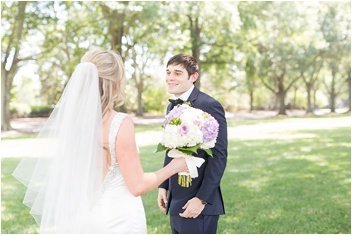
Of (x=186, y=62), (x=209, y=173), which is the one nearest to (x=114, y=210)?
(x=209, y=173)

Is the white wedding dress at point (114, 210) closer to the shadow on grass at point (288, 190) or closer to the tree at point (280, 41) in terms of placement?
the shadow on grass at point (288, 190)

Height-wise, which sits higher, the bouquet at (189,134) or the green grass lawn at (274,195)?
the bouquet at (189,134)

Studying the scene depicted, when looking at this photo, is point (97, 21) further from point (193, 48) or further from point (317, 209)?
point (317, 209)

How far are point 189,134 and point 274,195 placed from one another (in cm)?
554

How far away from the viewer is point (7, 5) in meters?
22.6

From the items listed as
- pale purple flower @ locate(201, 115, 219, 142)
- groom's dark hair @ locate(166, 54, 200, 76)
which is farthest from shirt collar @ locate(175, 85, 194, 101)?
pale purple flower @ locate(201, 115, 219, 142)

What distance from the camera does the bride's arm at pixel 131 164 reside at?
2670 mm

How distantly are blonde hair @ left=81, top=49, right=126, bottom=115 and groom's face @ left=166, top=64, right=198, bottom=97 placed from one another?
0.50m

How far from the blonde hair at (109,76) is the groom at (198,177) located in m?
0.53

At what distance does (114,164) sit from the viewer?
282cm

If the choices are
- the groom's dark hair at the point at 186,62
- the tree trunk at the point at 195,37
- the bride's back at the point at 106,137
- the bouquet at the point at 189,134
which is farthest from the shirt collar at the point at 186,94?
the tree trunk at the point at 195,37

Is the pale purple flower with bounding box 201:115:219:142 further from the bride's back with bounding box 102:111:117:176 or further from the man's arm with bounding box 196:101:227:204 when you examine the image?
the bride's back with bounding box 102:111:117:176

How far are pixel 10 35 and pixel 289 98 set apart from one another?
32221mm

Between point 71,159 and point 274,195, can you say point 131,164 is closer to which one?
point 71,159
